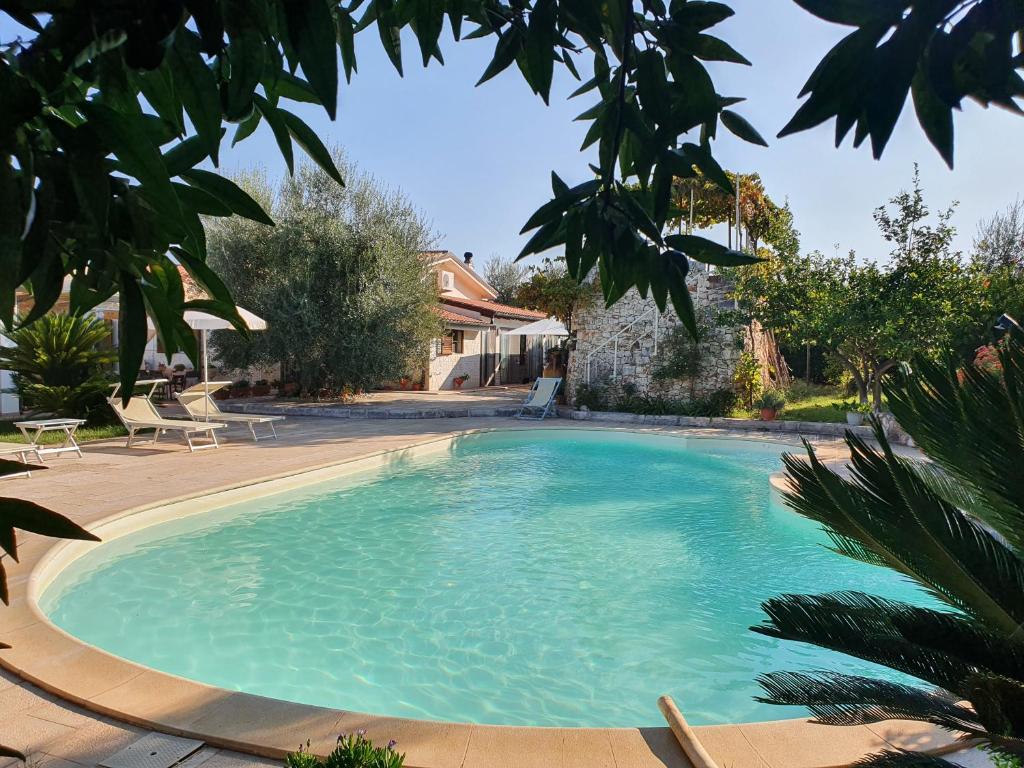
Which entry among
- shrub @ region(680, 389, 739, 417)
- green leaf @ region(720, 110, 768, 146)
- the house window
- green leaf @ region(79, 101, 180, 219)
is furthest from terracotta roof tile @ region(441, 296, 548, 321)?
green leaf @ region(79, 101, 180, 219)

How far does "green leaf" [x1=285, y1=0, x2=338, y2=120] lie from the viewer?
2.17 feet

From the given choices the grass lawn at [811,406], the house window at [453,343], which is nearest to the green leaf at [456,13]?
the grass lawn at [811,406]

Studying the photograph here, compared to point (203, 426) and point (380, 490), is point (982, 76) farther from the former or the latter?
point (203, 426)

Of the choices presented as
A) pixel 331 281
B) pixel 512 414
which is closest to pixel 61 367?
pixel 331 281

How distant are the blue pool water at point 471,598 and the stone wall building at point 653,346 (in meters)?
8.65

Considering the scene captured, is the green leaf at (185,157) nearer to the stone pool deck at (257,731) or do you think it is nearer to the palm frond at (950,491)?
the palm frond at (950,491)

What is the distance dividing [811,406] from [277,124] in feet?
64.3

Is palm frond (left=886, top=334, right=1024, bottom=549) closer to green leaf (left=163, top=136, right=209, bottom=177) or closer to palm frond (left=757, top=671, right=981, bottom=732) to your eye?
palm frond (left=757, top=671, right=981, bottom=732)

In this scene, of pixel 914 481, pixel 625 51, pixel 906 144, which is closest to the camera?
pixel 906 144

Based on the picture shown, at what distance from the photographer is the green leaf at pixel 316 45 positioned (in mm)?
661

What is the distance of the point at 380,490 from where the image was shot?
9.56 m

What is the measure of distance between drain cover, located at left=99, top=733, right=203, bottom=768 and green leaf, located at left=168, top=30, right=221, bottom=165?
9.44ft

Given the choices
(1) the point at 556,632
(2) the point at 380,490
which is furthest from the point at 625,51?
(2) the point at 380,490

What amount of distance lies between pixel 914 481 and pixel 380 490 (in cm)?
846
